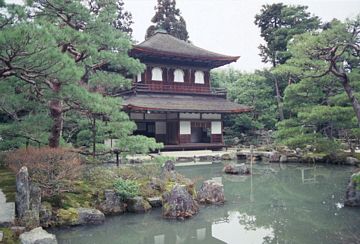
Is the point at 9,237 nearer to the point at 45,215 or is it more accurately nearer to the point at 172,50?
the point at 45,215

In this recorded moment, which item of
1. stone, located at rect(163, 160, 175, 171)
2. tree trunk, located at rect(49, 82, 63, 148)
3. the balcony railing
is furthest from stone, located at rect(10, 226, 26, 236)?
the balcony railing

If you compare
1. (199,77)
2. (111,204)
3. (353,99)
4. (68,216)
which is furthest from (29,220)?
(199,77)

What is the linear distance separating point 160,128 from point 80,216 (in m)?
16.5

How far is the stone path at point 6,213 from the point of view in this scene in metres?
5.75

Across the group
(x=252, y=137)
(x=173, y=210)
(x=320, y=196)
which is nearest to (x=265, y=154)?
(x=252, y=137)

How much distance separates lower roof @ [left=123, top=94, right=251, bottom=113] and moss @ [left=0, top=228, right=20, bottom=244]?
1394cm

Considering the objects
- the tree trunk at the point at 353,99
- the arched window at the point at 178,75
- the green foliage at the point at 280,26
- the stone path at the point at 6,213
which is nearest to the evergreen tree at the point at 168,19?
the green foliage at the point at 280,26

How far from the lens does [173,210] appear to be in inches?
317

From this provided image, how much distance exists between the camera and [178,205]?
319 inches

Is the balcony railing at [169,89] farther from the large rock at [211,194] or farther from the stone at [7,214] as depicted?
the stone at [7,214]

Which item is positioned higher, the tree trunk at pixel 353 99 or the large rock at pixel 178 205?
the tree trunk at pixel 353 99

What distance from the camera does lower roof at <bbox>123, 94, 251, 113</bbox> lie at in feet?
66.1

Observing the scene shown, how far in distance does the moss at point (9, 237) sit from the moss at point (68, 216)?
1.67m

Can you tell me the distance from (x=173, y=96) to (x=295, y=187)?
13320mm
